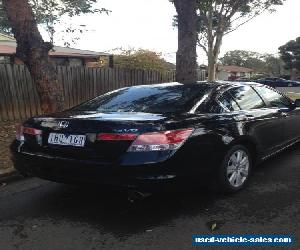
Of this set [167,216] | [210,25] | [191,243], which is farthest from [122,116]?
[210,25]

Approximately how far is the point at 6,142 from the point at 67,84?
192 inches

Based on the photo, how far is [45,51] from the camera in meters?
7.60

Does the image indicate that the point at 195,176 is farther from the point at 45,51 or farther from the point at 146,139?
the point at 45,51

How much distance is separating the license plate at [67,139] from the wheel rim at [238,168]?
63.9 inches

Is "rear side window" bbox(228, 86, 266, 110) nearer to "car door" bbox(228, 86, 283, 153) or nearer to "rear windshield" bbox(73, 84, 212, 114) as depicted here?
"car door" bbox(228, 86, 283, 153)

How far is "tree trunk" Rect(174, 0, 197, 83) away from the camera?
34.5 feet

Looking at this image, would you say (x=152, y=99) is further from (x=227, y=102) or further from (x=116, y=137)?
(x=116, y=137)

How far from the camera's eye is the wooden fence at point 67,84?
33.9ft

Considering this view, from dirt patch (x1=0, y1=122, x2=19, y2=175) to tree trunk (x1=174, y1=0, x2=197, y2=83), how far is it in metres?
4.41

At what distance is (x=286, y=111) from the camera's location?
19.3 ft

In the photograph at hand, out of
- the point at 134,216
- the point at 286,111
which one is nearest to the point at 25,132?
the point at 134,216

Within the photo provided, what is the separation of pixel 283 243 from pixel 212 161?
1.11 meters

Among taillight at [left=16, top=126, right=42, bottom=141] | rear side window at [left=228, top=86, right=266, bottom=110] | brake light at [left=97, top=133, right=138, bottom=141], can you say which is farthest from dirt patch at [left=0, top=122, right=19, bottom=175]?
rear side window at [left=228, top=86, right=266, bottom=110]

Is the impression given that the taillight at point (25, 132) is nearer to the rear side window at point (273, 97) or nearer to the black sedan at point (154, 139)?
the black sedan at point (154, 139)
